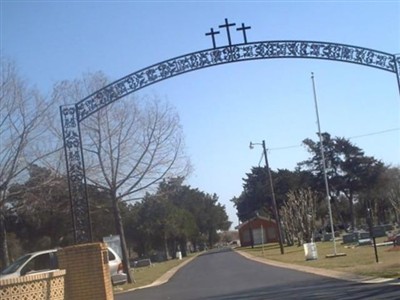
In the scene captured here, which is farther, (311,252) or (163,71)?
(311,252)

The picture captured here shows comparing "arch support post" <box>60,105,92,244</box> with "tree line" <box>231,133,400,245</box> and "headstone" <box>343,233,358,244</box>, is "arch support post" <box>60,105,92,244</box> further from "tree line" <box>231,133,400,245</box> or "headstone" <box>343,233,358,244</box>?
"tree line" <box>231,133,400,245</box>

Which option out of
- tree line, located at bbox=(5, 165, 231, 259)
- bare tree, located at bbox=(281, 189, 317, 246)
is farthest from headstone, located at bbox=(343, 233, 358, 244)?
tree line, located at bbox=(5, 165, 231, 259)

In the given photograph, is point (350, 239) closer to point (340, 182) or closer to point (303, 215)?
point (303, 215)

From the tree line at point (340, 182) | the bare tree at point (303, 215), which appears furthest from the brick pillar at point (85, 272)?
the tree line at point (340, 182)

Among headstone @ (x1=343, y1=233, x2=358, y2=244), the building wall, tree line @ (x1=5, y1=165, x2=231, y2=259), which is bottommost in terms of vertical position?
headstone @ (x1=343, y1=233, x2=358, y2=244)

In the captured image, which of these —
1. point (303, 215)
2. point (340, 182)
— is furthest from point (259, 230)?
point (303, 215)

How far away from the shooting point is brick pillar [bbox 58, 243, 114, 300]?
14.4 m

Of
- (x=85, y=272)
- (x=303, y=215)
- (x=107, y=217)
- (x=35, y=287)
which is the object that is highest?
(x=107, y=217)

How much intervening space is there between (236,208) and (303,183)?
Result: 21.4 metres

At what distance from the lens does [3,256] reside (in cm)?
3073

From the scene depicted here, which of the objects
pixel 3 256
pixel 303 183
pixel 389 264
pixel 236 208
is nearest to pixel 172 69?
pixel 389 264

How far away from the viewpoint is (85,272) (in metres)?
14.4

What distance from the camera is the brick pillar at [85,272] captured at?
1437cm

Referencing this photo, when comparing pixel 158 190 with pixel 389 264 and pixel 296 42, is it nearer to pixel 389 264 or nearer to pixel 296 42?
pixel 389 264
